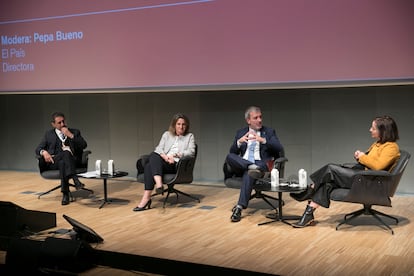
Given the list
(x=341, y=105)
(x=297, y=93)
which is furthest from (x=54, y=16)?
(x=341, y=105)

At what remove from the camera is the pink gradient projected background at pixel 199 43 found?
564cm

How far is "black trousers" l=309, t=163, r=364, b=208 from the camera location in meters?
5.29


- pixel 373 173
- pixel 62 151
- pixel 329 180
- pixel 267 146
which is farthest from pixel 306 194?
pixel 62 151

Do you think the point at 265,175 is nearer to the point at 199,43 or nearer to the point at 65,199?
the point at 199,43

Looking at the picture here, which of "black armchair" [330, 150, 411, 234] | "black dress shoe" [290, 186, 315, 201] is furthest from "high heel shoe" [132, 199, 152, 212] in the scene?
"black armchair" [330, 150, 411, 234]

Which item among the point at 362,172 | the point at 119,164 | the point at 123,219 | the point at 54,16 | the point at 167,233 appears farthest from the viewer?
the point at 119,164

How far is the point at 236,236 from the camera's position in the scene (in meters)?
5.29

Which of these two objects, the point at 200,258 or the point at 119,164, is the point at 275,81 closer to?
the point at 200,258

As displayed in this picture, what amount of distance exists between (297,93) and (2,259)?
14.1ft

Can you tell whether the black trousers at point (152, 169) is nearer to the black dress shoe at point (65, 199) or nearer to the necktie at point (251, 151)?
the necktie at point (251, 151)

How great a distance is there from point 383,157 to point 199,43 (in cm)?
243

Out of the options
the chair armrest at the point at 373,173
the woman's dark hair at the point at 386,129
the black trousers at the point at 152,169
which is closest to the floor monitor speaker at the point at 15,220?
the black trousers at the point at 152,169

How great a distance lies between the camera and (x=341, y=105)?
7305mm

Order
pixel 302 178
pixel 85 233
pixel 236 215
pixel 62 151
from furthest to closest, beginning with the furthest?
pixel 62 151 < pixel 236 215 < pixel 302 178 < pixel 85 233
